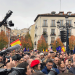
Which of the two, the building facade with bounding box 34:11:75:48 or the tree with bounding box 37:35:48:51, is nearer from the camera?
the tree with bounding box 37:35:48:51

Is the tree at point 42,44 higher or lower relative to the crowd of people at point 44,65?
lower

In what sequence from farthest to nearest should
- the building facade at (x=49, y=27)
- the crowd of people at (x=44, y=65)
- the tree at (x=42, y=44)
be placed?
the building facade at (x=49, y=27)
the tree at (x=42, y=44)
the crowd of people at (x=44, y=65)

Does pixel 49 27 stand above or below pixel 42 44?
above

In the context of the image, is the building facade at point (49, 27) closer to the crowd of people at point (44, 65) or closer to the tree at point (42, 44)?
the tree at point (42, 44)

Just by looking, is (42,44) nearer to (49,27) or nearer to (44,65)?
(49,27)

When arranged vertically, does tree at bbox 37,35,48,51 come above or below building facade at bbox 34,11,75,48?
below

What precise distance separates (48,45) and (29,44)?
1007 centimetres

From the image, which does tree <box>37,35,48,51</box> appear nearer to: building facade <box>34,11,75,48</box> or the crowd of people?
building facade <box>34,11,75,48</box>

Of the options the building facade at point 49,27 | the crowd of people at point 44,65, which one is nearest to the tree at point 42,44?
the building facade at point 49,27

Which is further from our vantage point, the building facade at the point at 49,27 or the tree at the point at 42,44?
the building facade at the point at 49,27

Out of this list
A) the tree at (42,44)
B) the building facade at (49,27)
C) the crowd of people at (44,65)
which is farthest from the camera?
the building facade at (49,27)

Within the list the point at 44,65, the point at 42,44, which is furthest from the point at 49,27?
the point at 44,65

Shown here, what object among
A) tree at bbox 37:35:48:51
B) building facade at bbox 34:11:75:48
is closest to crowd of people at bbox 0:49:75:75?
tree at bbox 37:35:48:51

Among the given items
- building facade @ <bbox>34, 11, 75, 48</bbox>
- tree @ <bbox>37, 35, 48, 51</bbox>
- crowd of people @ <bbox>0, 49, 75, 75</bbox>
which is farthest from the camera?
building facade @ <bbox>34, 11, 75, 48</bbox>
